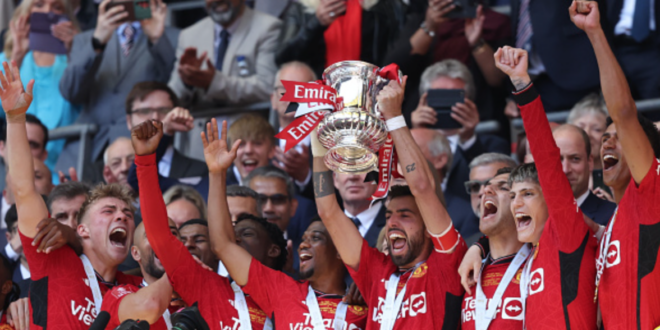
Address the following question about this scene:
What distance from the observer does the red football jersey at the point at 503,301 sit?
5.46 m

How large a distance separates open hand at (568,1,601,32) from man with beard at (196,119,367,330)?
204cm

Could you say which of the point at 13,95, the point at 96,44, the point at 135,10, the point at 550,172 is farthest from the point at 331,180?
the point at 96,44

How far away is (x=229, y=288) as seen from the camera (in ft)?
20.4

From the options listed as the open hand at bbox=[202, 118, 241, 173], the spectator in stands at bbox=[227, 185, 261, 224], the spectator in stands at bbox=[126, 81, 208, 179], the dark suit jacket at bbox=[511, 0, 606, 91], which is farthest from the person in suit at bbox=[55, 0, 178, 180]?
the dark suit jacket at bbox=[511, 0, 606, 91]

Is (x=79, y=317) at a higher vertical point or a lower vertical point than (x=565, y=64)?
lower

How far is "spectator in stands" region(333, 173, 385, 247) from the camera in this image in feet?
23.4

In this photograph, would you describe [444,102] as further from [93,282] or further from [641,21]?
[93,282]

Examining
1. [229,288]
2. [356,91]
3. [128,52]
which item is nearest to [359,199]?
[229,288]

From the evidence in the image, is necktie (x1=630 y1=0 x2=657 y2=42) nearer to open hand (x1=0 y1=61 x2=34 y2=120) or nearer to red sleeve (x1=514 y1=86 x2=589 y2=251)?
red sleeve (x1=514 y1=86 x2=589 y2=251)

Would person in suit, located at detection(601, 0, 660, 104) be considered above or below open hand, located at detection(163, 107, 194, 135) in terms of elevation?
above

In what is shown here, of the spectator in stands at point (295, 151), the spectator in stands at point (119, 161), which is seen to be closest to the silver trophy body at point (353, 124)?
the spectator in stands at point (295, 151)

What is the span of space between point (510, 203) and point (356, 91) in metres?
1.06

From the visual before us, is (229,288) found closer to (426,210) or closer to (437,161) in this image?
(426,210)

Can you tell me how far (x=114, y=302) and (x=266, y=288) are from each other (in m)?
0.88
